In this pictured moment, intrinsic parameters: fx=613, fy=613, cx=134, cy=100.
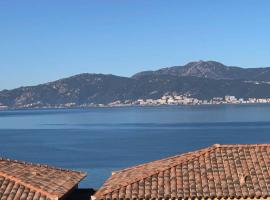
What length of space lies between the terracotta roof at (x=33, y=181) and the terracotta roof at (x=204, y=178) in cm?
203

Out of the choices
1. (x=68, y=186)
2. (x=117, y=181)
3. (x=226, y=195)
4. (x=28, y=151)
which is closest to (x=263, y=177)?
(x=226, y=195)

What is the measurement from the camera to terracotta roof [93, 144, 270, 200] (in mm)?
24641

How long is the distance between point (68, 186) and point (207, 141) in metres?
101

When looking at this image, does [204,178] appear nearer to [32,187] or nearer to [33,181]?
[32,187]

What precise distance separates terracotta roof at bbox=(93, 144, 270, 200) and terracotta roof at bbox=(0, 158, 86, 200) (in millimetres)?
2031

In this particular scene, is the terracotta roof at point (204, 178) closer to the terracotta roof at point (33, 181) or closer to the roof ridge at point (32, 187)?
the roof ridge at point (32, 187)

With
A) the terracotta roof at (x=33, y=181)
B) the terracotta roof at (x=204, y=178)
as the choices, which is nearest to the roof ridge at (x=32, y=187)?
the terracotta roof at (x=33, y=181)

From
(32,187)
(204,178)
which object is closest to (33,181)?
(32,187)

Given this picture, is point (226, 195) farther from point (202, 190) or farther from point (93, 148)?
point (93, 148)

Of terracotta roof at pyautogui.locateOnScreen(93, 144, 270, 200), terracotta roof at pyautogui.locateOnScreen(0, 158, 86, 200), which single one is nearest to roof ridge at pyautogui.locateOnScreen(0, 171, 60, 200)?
terracotta roof at pyautogui.locateOnScreen(0, 158, 86, 200)

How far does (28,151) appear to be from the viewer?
119m

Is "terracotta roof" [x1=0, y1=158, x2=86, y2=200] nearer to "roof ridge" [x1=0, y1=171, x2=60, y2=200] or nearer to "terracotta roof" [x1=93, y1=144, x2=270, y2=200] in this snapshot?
"roof ridge" [x1=0, y1=171, x2=60, y2=200]

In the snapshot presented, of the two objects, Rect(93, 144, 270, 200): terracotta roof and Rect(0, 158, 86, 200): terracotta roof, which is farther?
Rect(0, 158, 86, 200): terracotta roof

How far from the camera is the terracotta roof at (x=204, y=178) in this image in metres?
24.6
